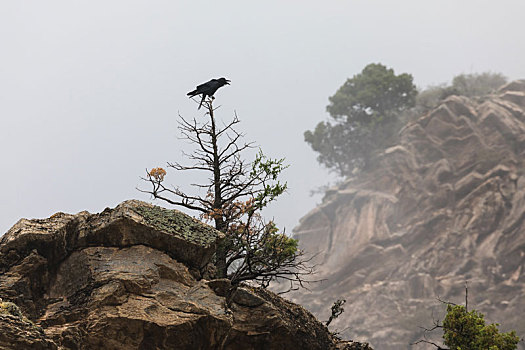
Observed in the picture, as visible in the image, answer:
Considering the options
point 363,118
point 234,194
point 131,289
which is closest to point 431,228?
point 363,118

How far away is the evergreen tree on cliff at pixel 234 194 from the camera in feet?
54.9

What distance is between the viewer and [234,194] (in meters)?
17.8

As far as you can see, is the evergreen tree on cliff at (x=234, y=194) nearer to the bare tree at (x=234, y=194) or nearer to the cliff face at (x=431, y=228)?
the bare tree at (x=234, y=194)

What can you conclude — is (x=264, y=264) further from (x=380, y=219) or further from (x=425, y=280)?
(x=380, y=219)

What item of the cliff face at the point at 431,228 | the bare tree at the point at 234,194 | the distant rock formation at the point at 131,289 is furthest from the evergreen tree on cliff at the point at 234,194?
the cliff face at the point at 431,228

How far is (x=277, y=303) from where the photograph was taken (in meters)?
14.4

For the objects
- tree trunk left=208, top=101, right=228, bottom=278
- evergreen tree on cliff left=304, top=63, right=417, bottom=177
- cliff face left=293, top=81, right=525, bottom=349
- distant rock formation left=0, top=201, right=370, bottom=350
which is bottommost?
distant rock formation left=0, top=201, right=370, bottom=350

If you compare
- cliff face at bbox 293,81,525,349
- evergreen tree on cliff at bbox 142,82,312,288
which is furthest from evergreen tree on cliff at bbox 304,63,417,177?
evergreen tree on cliff at bbox 142,82,312,288

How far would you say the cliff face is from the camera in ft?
176

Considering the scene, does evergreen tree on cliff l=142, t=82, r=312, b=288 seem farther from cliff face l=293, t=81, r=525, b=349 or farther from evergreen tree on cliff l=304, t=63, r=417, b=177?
evergreen tree on cliff l=304, t=63, r=417, b=177

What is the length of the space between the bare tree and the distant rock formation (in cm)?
272

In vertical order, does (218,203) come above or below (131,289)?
above

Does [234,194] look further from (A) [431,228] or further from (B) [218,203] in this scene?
(A) [431,228]

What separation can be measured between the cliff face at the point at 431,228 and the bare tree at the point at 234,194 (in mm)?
39933
